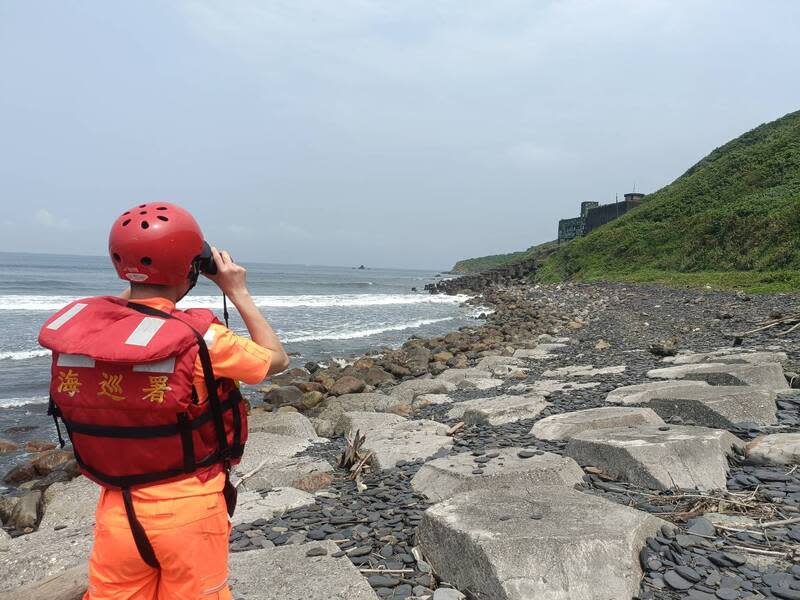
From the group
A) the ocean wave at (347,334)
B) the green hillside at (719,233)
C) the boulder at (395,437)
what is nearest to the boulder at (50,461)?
the boulder at (395,437)

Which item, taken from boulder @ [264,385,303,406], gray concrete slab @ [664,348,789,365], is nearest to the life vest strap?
gray concrete slab @ [664,348,789,365]

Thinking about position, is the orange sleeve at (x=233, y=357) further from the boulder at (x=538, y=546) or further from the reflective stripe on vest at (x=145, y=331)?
the boulder at (x=538, y=546)

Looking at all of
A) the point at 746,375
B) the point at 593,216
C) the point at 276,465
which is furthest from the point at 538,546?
the point at 593,216

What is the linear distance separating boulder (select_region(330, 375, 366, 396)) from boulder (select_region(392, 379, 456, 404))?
85 centimetres

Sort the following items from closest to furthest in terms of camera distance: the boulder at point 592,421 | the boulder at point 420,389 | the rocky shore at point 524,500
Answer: the rocky shore at point 524,500, the boulder at point 592,421, the boulder at point 420,389

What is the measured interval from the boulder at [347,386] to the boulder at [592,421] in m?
5.46

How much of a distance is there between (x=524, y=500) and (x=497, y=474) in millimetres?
621

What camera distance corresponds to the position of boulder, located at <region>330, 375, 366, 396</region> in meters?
10.3

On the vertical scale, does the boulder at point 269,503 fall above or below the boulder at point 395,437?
below

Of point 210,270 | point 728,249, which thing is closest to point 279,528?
point 210,270

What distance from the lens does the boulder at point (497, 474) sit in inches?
151

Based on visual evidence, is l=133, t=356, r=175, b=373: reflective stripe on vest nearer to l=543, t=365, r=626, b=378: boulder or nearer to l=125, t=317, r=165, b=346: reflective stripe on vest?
l=125, t=317, r=165, b=346: reflective stripe on vest

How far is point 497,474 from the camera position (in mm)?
3875

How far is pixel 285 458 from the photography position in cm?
580
